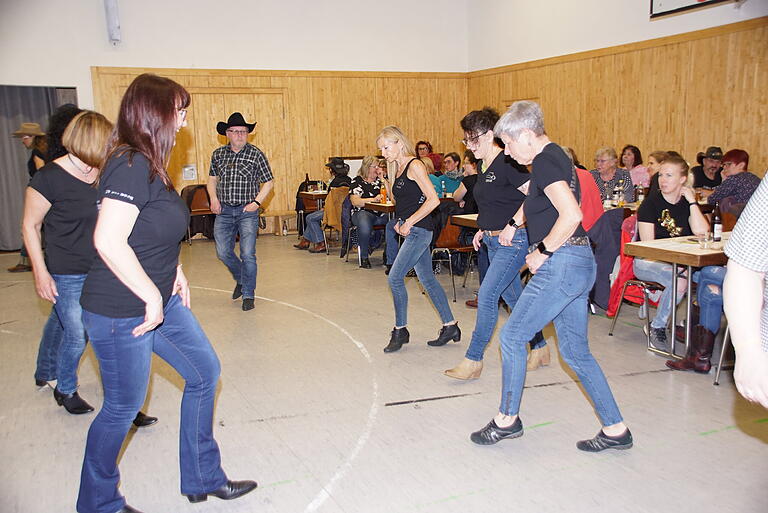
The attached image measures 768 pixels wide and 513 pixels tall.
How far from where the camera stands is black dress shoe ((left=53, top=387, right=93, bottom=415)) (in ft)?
13.1

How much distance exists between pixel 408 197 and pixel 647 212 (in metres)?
1.99

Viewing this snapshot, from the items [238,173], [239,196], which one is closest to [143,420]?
[239,196]

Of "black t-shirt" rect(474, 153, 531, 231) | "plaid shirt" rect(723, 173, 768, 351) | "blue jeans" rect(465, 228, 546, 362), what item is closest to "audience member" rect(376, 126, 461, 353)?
"black t-shirt" rect(474, 153, 531, 231)

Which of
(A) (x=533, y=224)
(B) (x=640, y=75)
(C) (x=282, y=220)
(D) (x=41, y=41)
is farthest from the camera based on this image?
(C) (x=282, y=220)

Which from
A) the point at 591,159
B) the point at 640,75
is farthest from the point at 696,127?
the point at 591,159

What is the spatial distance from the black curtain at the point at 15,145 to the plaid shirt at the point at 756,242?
12197 millimetres

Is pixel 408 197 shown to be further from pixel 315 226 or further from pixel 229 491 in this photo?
pixel 315 226

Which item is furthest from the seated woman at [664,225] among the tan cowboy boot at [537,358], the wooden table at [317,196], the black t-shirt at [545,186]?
the wooden table at [317,196]

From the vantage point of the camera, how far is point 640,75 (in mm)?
10805

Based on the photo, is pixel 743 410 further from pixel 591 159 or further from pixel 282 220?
pixel 282 220

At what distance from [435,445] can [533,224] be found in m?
1.30

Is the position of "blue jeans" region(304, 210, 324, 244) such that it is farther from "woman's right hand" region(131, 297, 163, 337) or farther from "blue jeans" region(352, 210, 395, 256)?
"woman's right hand" region(131, 297, 163, 337)

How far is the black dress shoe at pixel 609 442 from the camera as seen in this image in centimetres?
329

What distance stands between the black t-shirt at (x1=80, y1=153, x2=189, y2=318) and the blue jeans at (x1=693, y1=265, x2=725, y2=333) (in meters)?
3.78
